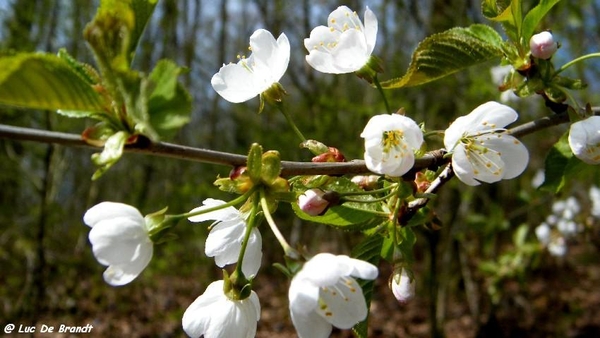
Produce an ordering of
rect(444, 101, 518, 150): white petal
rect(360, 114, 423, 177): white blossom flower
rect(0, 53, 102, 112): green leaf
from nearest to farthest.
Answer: rect(0, 53, 102, 112): green leaf < rect(360, 114, 423, 177): white blossom flower < rect(444, 101, 518, 150): white petal

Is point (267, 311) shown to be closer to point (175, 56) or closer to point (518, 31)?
point (175, 56)

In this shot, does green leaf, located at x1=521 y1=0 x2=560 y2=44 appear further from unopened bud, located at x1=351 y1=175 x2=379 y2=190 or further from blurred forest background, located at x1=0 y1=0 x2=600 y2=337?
blurred forest background, located at x1=0 y1=0 x2=600 y2=337

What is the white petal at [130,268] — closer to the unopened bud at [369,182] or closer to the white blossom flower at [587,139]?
the unopened bud at [369,182]

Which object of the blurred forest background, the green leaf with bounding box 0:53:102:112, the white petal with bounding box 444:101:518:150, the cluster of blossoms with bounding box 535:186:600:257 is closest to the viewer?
the green leaf with bounding box 0:53:102:112

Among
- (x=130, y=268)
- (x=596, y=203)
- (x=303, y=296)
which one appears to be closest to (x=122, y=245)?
(x=130, y=268)

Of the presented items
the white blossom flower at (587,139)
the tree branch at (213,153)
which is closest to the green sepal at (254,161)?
the tree branch at (213,153)

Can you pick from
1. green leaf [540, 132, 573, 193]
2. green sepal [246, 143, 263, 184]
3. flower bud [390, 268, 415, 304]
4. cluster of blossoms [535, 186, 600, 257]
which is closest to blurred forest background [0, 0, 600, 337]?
cluster of blossoms [535, 186, 600, 257]
